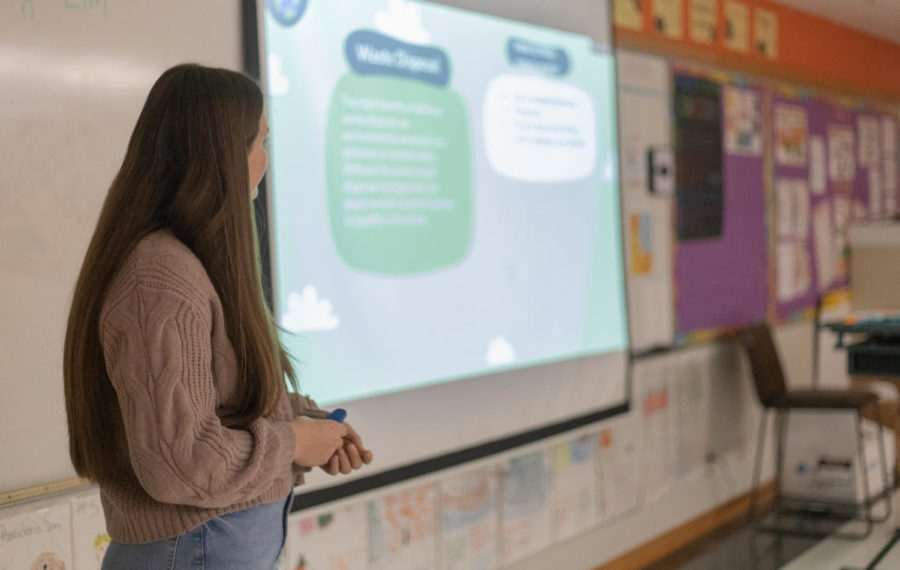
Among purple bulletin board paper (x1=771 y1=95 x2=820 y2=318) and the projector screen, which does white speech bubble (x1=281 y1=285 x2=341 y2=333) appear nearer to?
the projector screen

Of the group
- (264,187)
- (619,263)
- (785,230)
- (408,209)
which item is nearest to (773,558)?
(619,263)

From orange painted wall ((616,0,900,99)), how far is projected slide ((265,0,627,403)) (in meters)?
A: 0.75

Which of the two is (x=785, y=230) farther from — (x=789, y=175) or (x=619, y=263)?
(x=619, y=263)

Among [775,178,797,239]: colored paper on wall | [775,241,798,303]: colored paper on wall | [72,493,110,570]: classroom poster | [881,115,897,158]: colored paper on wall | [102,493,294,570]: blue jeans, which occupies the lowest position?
[72,493,110,570]: classroom poster

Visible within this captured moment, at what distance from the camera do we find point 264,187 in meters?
2.06

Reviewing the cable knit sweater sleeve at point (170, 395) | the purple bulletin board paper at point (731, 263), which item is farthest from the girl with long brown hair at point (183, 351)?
the purple bulletin board paper at point (731, 263)

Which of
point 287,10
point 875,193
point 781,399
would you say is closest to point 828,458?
point 781,399

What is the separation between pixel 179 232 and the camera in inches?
46.5

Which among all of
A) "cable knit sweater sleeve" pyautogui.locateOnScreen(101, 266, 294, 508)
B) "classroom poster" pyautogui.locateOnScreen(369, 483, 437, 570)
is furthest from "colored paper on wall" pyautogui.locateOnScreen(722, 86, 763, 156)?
"cable knit sweater sleeve" pyautogui.locateOnScreen(101, 266, 294, 508)

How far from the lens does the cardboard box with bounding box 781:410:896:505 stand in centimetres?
397

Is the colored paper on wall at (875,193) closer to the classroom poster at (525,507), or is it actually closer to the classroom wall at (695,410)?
the classroom wall at (695,410)

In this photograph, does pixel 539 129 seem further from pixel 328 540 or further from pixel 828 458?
pixel 828 458

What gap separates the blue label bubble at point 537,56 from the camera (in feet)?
8.91

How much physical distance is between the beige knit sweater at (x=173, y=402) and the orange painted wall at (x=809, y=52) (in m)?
2.64
